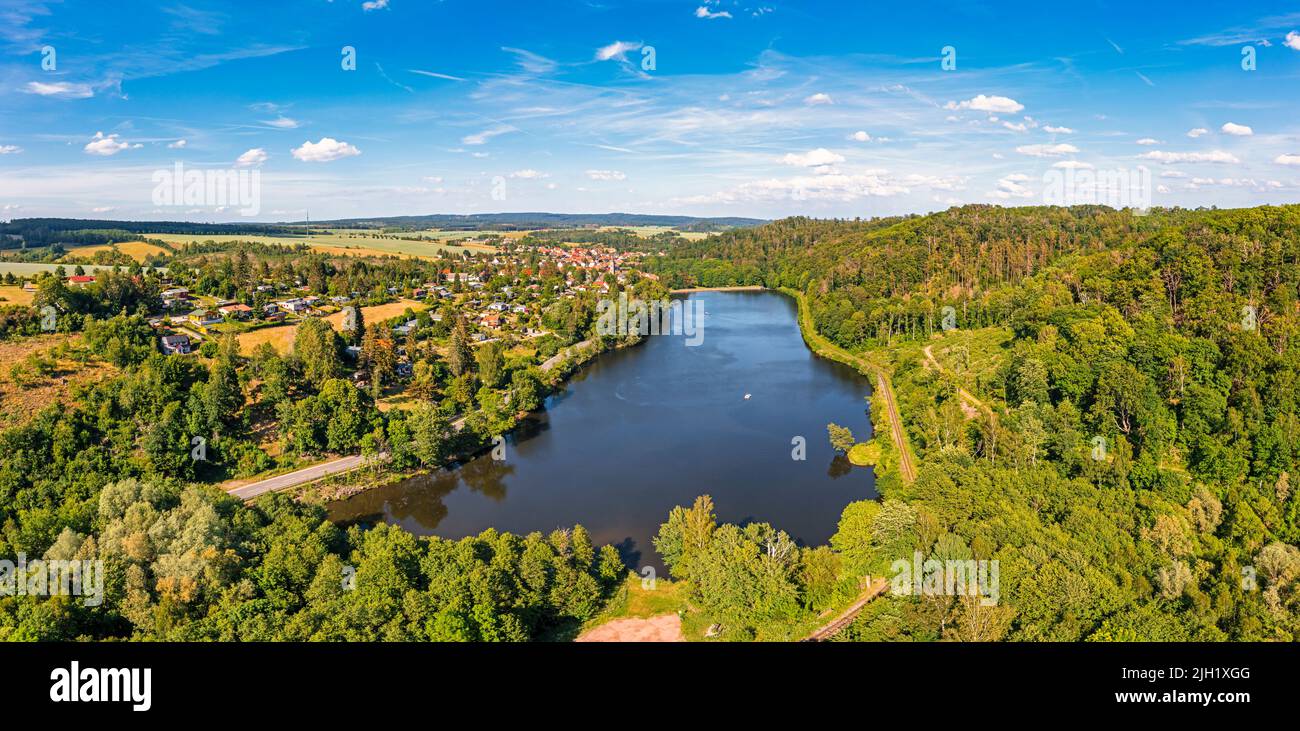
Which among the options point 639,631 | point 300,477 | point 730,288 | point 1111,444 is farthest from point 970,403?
point 730,288

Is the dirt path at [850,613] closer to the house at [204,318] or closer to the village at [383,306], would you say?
the village at [383,306]

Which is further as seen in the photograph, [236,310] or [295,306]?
[295,306]

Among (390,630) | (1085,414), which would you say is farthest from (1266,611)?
(390,630)

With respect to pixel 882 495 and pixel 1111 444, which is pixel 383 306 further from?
pixel 1111 444

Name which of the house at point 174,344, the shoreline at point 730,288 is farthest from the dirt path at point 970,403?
the shoreline at point 730,288
